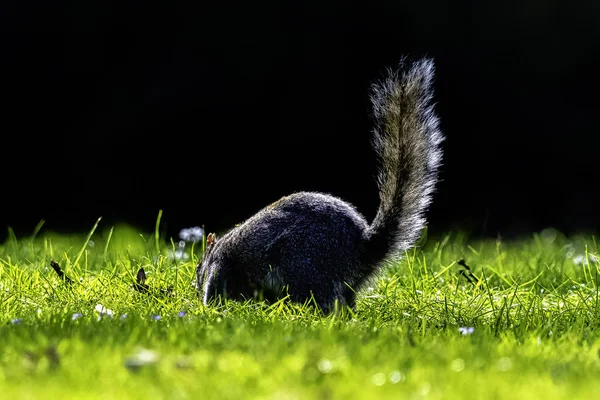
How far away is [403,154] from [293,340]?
65.6 inches

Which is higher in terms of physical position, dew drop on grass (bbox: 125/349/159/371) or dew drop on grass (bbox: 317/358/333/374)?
dew drop on grass (bbox: 317/358/333/374)

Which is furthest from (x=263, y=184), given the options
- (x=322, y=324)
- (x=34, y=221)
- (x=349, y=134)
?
(x=322, y=324)

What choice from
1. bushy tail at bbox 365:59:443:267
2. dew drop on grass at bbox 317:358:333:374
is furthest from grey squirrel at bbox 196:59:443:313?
dew drop on grass at bbox 317:358:333:374

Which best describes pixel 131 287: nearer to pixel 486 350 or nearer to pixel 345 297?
pixel 345 297

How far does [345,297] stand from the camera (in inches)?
168

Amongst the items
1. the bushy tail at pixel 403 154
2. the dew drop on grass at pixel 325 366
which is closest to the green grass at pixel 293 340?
the dew drop on grass at pixel 325 366

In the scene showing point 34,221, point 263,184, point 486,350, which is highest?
point 486,350

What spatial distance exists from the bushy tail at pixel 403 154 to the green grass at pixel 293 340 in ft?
1.00

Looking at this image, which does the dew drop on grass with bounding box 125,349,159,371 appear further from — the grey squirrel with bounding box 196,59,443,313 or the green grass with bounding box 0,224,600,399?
the grey squirrel with bounding box 196,59,443,313

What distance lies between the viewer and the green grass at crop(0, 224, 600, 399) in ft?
7.89

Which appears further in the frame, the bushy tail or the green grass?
the bushy tail

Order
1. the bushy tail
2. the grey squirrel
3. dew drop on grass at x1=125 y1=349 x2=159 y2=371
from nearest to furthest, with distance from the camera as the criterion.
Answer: dew drop on grass at x1=125 y1=349 x2=159 y2=371 → the grey squirrel → the bushy tail

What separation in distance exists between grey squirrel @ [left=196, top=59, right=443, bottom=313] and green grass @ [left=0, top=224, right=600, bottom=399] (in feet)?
0.54

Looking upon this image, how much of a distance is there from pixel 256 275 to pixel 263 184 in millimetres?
3071
